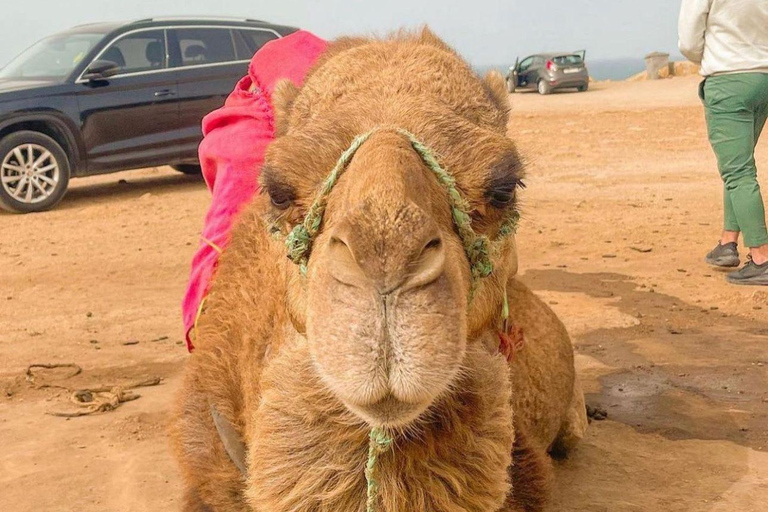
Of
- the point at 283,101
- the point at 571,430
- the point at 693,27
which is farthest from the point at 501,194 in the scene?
the point at 693,27

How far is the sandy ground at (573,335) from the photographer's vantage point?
14.8ft

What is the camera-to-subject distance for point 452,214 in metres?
2.76

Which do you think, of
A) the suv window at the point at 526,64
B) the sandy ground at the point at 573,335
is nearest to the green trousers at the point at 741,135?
the sandy ground at the point at 573,335

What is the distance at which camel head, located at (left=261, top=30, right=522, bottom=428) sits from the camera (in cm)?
223

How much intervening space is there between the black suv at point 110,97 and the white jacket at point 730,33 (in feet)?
24.8

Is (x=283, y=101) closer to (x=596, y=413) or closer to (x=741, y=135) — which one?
(x=596, y=413)

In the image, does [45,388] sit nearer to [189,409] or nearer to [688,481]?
[189,409]

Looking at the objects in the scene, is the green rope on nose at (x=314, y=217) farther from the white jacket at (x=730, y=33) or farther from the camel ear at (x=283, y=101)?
the white jacket at (x=730, y=33)

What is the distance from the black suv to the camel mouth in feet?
34.9

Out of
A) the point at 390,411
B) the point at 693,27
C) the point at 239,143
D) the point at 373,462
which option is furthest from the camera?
the point at 693,27

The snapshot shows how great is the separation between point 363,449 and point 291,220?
0.69m

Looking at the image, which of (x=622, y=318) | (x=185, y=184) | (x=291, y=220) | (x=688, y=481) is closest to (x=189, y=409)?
(x=291, y=220)

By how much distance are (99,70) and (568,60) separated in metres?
27.3

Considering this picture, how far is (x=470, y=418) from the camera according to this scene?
2.80 meters
